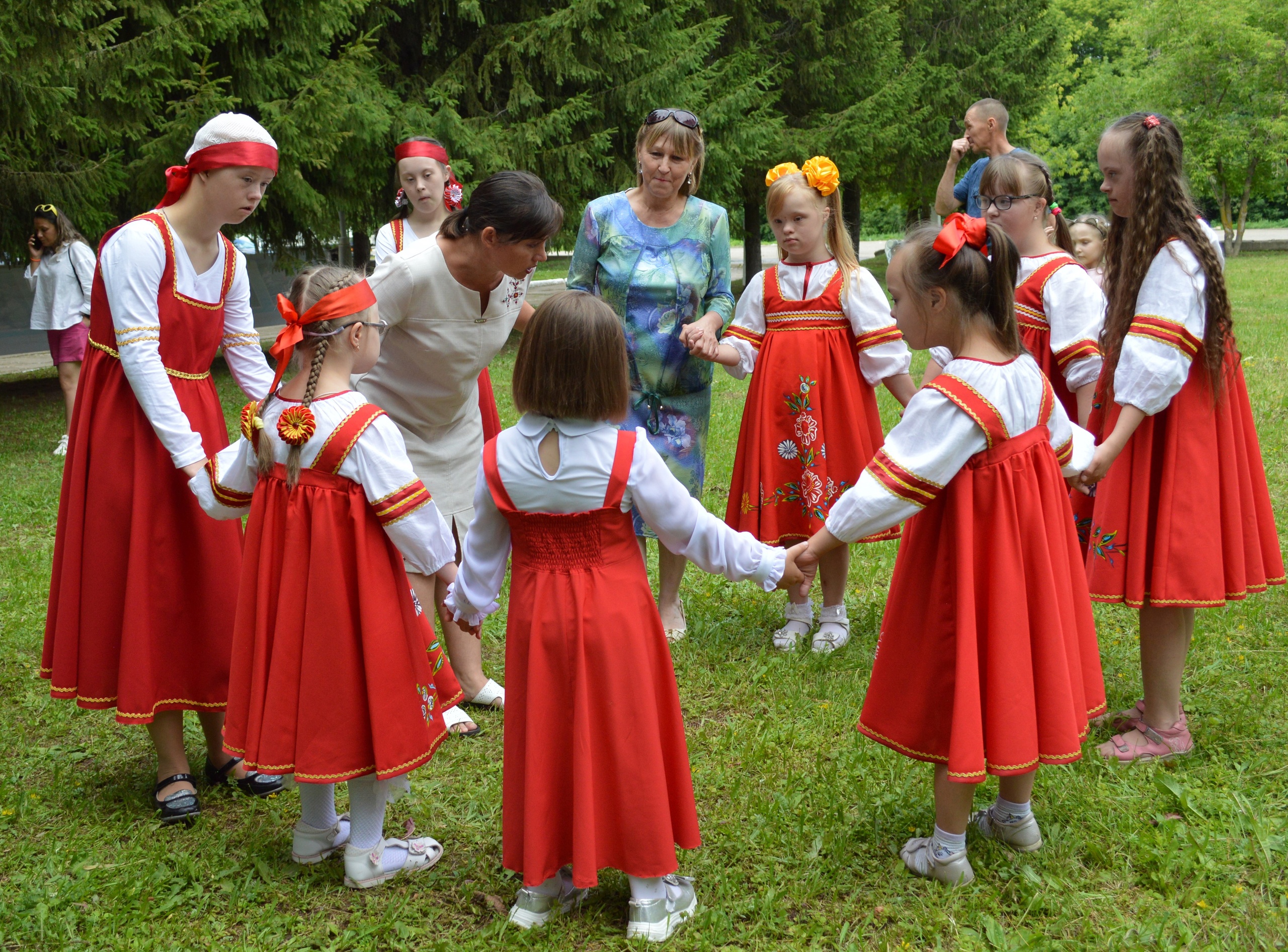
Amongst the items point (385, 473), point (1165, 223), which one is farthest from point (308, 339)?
point (1165, 223)

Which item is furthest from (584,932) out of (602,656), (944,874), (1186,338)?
(1186,338)

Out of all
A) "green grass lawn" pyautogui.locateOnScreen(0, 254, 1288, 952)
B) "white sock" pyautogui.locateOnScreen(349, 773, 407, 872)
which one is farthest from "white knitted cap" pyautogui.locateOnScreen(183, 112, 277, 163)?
"green grass lawn" pyautogui.locateOnScreen(0, 254, 1288, 952)

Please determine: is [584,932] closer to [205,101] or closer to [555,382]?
[555,382]

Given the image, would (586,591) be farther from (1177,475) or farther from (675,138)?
(675,138)

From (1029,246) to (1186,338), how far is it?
753 mm

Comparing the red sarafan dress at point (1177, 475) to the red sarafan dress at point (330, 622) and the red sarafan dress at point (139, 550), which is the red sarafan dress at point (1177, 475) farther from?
the red sarafan dress at point (139, 550)

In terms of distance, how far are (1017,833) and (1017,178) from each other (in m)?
2.15

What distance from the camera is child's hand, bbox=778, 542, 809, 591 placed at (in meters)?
2.65

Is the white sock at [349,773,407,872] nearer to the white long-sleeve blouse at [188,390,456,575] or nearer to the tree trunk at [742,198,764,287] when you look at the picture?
the white long-sleeve blouse at [188,390,456,575]

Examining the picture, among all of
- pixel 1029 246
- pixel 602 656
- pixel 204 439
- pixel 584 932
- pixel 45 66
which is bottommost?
pixel 584 932

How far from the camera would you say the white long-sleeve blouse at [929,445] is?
8.32ft

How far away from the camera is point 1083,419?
3.59m

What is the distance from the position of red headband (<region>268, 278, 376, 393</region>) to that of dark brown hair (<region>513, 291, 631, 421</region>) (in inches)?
21.4

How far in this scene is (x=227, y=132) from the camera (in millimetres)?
3039
